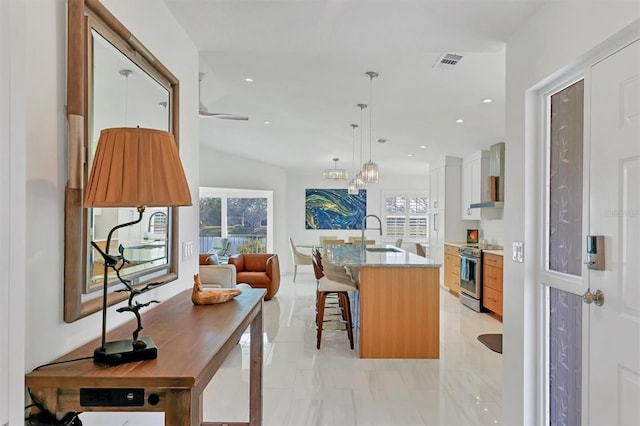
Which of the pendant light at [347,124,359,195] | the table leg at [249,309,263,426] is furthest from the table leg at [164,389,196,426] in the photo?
the pendant light at [347,124,359,195]

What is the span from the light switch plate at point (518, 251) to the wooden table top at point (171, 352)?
1.57m

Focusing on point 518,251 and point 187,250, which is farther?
point 187,250

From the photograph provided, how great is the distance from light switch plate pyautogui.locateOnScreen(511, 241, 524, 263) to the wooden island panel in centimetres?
149

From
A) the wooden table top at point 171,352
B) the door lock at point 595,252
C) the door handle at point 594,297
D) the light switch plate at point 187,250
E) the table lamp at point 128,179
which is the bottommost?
the wooden table top at point 171,352

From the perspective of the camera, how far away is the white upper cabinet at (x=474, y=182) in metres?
6.24

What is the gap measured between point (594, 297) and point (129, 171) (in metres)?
1.93

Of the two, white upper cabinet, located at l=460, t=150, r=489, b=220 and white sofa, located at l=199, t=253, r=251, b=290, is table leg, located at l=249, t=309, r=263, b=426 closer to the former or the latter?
white sofa, located at l=199, t=253, r=251, b=290

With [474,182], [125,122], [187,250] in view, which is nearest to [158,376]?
[125,122]

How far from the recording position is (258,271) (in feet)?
22.2

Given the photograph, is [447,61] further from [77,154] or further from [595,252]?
[77,154]

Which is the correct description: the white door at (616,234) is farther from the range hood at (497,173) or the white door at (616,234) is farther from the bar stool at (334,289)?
the range hood at (497,173)

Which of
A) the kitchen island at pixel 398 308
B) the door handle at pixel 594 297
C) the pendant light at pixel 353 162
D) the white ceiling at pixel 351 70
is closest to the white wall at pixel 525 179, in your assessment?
the white ceiling at pixel 351 70

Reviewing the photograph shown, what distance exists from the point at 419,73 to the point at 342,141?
10.8 ft

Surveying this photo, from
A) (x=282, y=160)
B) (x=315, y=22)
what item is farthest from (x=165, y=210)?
(x=282, y=160)
